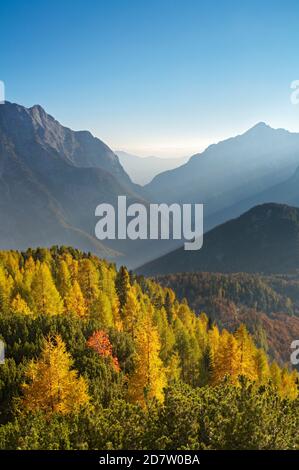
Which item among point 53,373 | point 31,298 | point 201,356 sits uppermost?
point 31,298

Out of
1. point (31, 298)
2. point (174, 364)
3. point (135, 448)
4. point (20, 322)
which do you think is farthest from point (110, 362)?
point (135, 448)

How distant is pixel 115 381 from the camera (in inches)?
1901

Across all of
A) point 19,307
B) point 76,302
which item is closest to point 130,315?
point 76,302

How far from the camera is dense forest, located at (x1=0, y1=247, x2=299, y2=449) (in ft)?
62.0

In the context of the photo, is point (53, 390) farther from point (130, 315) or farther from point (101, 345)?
point (130, 315)

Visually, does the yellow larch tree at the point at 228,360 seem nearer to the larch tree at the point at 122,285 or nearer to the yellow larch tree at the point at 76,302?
the yellow larch tree at the point at 76,302

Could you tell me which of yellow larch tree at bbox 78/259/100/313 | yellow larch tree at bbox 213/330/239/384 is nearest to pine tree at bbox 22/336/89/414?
yellow larch tree at bbox 213/330/239/384

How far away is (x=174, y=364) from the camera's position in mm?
69312

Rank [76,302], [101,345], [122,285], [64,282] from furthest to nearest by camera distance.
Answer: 1. [122,285]
2. [64,282]
3. [76,302]
4. [101,345]

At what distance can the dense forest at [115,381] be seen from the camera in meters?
18.9

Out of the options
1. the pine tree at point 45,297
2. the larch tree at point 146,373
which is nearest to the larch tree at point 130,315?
the pine tree at point 45,297
